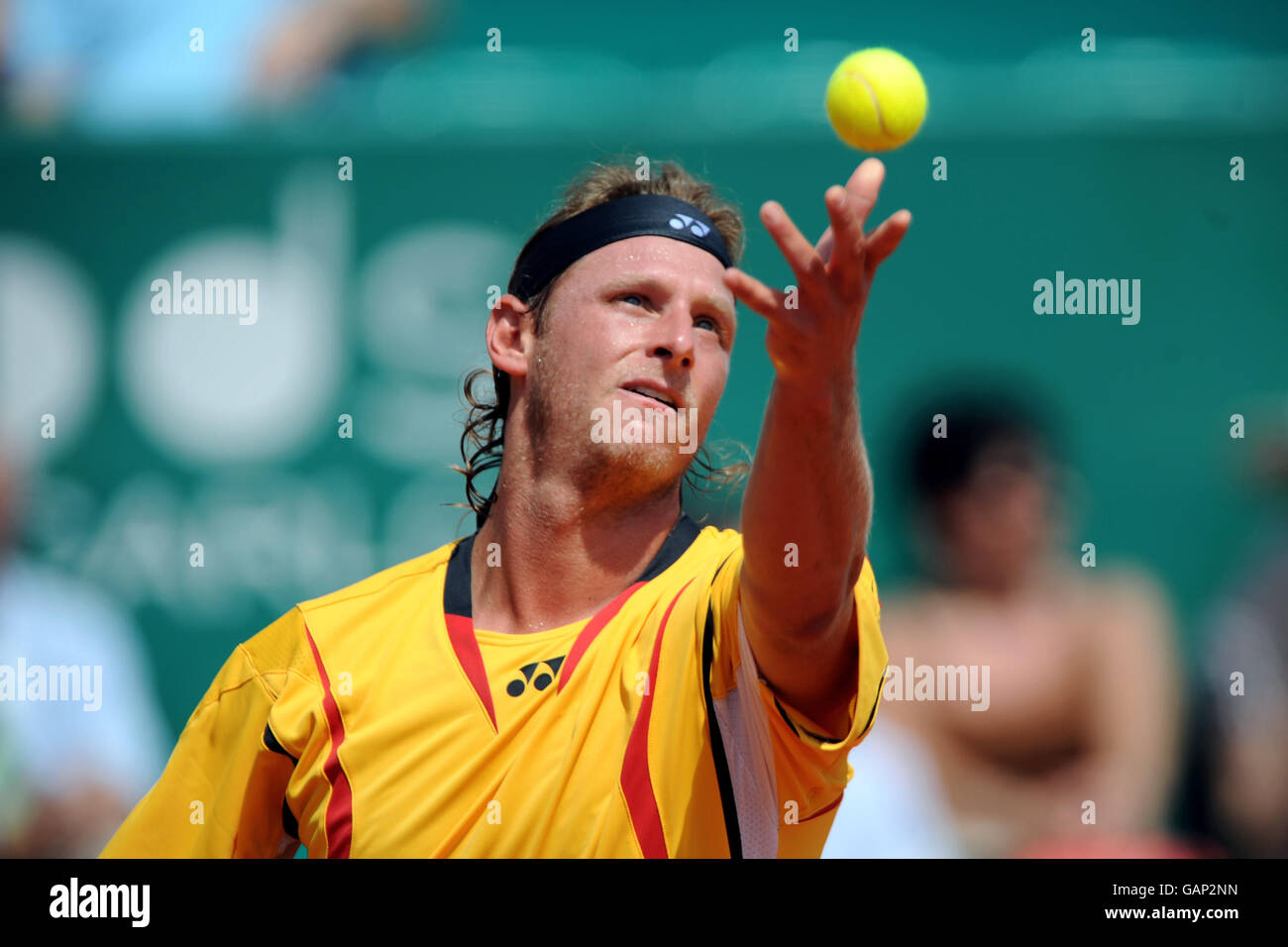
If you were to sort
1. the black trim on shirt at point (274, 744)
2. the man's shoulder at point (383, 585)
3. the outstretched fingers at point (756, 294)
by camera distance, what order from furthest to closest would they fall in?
the man's shoulder at point (383, 585)
the black trim on shirt at point (274, 744)
the outstretched fingers at point (756, 294)

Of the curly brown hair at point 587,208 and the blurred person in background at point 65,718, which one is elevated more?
the curly brown hair at point 587,208

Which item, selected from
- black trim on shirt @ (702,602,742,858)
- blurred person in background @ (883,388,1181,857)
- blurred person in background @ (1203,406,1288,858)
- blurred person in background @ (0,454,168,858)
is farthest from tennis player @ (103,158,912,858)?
blurred person in background @ (1203,406,1288,858)

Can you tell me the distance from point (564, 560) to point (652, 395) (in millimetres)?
429

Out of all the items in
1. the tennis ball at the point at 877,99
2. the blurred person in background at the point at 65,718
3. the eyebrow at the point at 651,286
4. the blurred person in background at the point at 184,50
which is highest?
the blurred person in background at the point at 184,50

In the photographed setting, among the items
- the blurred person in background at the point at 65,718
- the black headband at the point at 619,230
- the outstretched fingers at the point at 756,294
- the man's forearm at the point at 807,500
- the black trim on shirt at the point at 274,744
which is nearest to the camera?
the outstretched fingers at the point at 756,294

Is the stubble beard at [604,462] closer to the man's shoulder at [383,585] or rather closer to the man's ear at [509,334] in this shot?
the man's ear at [509,334]

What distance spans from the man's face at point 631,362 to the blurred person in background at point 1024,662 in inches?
56.1

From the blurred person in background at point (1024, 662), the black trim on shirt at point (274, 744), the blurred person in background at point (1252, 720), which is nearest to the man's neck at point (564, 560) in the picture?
the black trim on shirt at point (274, 744)

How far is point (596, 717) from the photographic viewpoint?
246 cm

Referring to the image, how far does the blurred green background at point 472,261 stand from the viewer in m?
5.45

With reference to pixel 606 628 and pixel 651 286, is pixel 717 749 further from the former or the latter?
pixel 651 286
